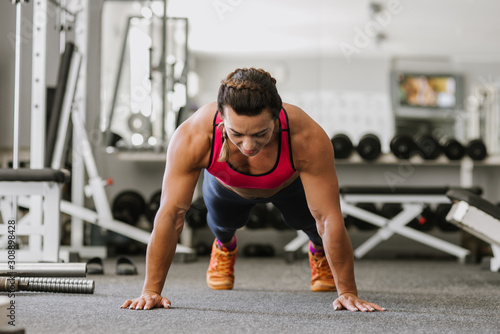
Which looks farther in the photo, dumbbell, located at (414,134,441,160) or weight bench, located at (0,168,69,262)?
dumbbell, located at (414,134,441,160)

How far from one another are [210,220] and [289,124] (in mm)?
702

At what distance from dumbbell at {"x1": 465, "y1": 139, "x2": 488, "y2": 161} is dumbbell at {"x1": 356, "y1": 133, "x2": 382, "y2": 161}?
71cm

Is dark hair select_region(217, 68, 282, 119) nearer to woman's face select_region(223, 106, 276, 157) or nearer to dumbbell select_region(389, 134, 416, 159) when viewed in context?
woman's face select_region(223, 106, 276, 157)

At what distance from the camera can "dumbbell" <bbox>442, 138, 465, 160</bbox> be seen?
15.0ft

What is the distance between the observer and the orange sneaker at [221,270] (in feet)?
8.22

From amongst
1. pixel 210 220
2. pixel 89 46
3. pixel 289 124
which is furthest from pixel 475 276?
pixel 89 46

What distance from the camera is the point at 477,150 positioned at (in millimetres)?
4555

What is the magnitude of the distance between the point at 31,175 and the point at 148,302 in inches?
46.6

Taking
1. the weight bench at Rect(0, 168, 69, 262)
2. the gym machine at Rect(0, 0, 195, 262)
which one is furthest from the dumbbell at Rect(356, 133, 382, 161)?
the weight bench at Rect(0, 168, 69, 262)

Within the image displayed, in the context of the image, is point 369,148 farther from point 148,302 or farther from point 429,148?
point 148,302

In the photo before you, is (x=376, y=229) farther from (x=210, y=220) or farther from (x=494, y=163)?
(x=210, y=220)

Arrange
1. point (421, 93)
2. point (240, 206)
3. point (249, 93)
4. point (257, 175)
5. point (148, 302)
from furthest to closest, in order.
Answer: point (421, 93)
point (240, 206)
point (257, 175)
point (148, 302)
point (249, 93)

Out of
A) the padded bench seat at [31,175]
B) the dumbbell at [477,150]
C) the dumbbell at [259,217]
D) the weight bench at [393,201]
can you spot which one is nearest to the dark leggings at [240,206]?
the padded bench seat at [31,175]

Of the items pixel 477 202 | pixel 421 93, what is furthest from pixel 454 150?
pixel 421 93
